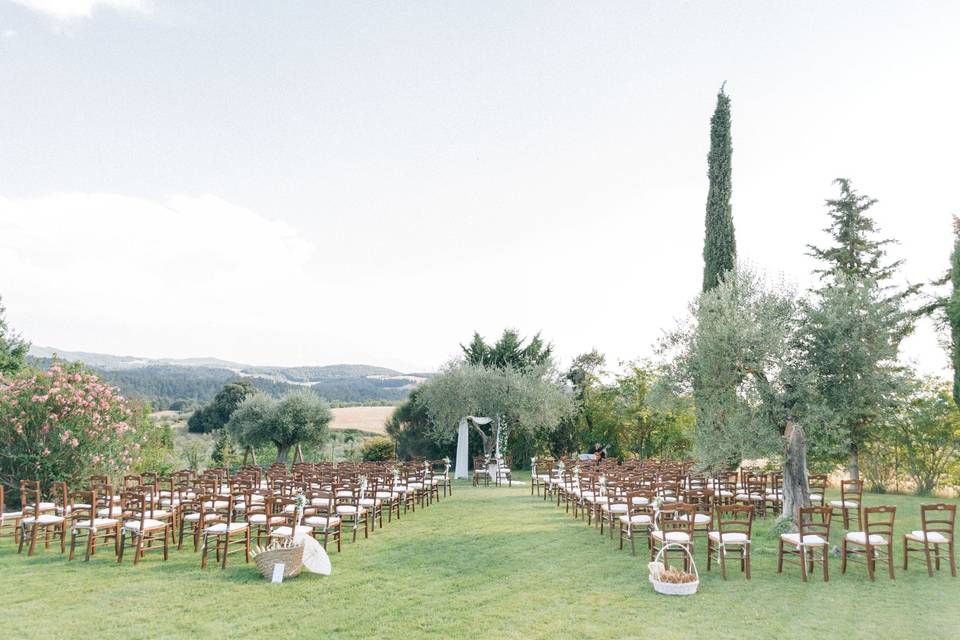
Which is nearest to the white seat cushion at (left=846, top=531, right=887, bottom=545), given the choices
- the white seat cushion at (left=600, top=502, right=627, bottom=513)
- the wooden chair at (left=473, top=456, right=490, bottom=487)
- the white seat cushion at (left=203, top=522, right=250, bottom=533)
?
the white seat cushion at (left=600, top=502, right=627, bottom=513)

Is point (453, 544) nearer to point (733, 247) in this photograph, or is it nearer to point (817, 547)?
point (817, 547)

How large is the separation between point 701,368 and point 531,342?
2066 centimetres

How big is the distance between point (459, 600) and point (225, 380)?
302ft

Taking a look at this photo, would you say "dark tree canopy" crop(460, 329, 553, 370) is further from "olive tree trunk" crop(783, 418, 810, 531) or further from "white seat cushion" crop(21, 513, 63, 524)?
"white seat cushion" crop(21, 513, 63, 524)

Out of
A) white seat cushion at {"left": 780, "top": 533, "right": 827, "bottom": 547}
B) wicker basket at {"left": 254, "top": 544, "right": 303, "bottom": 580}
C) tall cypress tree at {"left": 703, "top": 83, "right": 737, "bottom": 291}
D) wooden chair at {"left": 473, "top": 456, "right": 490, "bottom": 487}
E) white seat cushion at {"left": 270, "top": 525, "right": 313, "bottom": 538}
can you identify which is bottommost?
wooden chair at {"left": 473, "top": 456, "right": 490, "bottom": 487}

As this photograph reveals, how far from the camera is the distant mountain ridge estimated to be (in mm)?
79938

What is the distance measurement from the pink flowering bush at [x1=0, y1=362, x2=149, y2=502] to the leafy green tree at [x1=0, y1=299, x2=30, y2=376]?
10.1 m

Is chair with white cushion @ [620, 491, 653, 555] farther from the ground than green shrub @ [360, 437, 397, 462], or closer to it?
farther from the ground

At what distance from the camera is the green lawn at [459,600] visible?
5.88 metres

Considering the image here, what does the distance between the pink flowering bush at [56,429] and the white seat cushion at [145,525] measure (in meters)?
4.43

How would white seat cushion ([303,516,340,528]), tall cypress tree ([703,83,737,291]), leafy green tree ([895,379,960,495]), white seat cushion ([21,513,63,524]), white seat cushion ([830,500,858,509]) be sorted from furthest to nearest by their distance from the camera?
tall cypress tree ([703,83,737,291])
leafy green tree ([895,379,960,495])
white seat cushion ([830,500,858,509])
white seat cushion ([303,516,340,528])
white seat cushion ([21,513,63,524])

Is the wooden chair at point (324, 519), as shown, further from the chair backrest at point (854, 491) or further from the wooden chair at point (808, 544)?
the chair backrest at point (854, 491)

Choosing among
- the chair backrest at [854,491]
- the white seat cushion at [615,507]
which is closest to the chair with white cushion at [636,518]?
the white seat cushion at [615,507]

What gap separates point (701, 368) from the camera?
10812 mm
